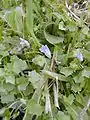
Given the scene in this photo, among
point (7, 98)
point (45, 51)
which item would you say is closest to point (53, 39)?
point (45, 51)

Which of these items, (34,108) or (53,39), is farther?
(53,39)

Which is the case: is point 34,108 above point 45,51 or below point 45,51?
below

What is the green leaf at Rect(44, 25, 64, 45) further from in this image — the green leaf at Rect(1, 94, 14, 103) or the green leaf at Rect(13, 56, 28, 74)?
the green leaf at Rect(1, 94, 14, 103)

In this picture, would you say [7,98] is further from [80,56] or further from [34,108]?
[80,56]

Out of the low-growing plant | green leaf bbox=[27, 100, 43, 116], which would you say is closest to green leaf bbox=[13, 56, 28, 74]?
the low-growing plant

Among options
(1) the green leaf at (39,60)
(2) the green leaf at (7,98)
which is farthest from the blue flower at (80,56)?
(2) the green leaf at (7,98)

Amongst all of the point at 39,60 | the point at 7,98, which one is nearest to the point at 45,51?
the point at 39,60

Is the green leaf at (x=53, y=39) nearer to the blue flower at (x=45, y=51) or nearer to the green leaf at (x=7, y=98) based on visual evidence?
the blue flower at (x=45, y=51)
